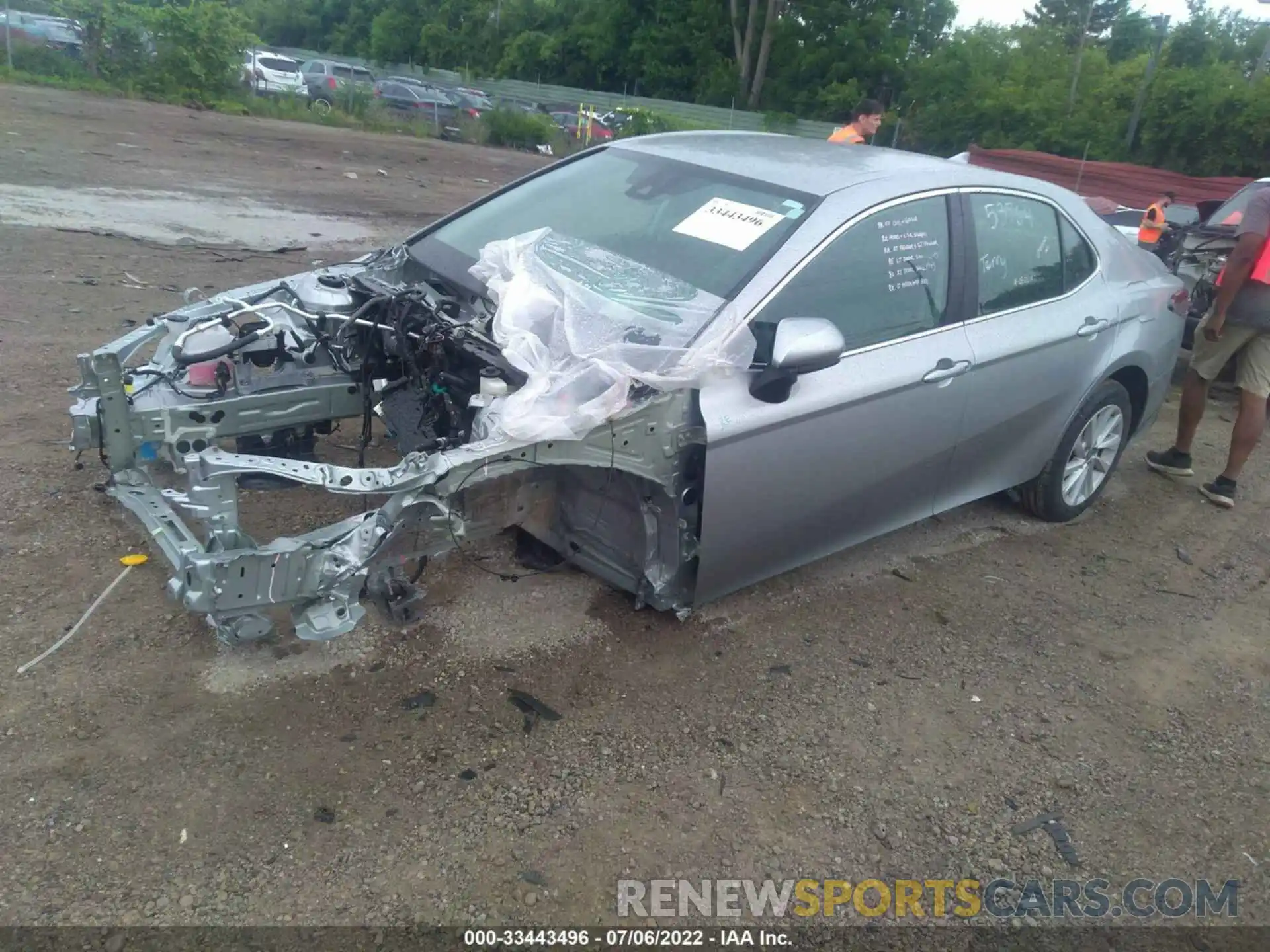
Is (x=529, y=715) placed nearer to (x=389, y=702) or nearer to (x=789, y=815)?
(x=389, y=702)

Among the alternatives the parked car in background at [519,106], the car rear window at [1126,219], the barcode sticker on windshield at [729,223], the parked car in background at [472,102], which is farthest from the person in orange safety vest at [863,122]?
the parked car in background at [519,106]

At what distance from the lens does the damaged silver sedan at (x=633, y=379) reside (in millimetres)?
2988

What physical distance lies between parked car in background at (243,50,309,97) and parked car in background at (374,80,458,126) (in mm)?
2037

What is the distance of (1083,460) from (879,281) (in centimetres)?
193

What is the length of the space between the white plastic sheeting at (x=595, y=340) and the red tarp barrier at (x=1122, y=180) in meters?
16.9

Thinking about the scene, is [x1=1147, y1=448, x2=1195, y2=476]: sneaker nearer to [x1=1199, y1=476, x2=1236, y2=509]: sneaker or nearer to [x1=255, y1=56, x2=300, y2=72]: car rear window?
[x1=1199, y1=476, x2=1236, y2=509]: sneaker

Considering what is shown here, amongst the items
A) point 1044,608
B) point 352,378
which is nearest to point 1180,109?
point 1044,608

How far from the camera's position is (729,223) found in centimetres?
367

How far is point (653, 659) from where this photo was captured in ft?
11.5

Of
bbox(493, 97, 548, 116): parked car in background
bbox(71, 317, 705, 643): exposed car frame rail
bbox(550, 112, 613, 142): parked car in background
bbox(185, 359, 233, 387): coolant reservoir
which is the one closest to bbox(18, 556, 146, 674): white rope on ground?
bbox(71, 317, 705, 643): exposed car frame rail

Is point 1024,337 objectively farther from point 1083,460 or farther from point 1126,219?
point 1126,219

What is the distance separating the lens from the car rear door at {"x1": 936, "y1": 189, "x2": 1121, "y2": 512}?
406cm
